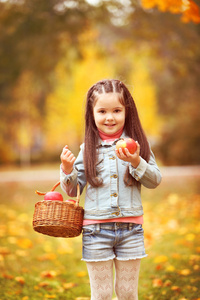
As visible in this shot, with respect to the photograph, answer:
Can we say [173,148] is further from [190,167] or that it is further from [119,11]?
[119,11]

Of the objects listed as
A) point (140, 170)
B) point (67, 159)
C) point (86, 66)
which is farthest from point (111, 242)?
point (86, 66)

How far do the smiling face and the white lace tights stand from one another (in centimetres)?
88

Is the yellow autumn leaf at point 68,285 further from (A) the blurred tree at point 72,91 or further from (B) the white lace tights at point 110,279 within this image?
(A) the blurred tree at point 72,91

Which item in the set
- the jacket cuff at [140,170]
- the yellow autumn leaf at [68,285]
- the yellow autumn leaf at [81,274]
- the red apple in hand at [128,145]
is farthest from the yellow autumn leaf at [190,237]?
the red apple in hand at [128,145]

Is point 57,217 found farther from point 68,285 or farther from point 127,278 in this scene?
point 68,285

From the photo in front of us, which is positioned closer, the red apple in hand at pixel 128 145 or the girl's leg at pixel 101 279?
the red apple in hand at pixel 128 145

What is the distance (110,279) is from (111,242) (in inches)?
10.2

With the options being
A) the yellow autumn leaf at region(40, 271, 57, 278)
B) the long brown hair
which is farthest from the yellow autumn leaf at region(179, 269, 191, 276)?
the long brown hair

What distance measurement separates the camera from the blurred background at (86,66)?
11039mm

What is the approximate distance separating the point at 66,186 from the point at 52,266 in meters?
2.27

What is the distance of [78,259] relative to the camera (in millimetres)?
4859

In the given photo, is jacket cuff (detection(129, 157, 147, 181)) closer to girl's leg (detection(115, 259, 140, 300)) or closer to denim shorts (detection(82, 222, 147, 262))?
denim shorts (detection(82, 222, 147, 262))

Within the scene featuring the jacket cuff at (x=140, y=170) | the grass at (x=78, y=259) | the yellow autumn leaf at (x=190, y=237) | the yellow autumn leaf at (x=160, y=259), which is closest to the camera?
the jacket cuff at (x=140, y=170)

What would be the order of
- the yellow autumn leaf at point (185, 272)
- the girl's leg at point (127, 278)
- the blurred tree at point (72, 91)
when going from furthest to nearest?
the blurred tree at point (72, 91), the yellow autumn leaf at point (185, 272), the girl's leg at point (127, 278)
